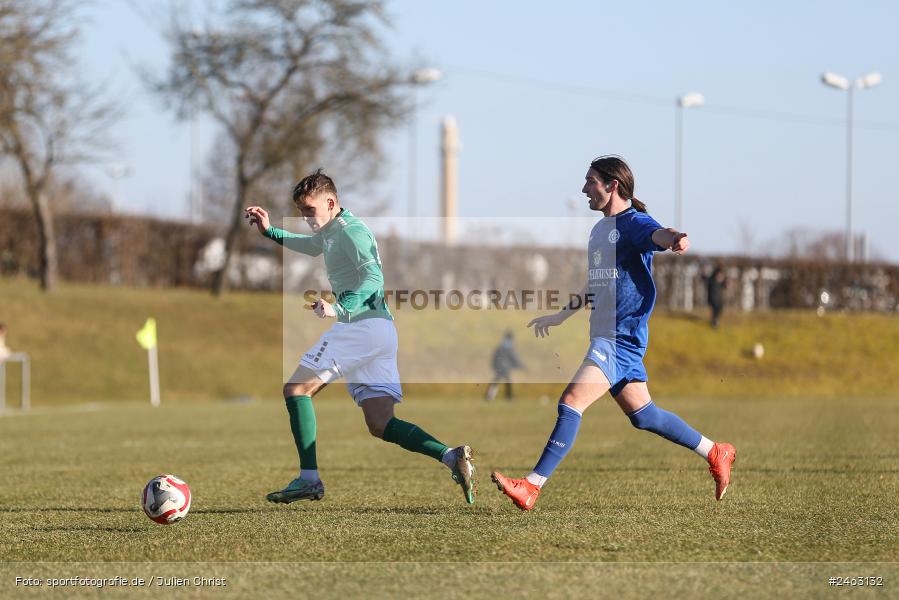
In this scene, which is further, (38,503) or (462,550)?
(38,503)

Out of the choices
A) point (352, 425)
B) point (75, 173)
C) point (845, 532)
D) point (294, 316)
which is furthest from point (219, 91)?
point (845, 532)

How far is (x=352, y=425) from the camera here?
60.9 feet

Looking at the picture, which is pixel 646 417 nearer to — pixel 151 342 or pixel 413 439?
pixel 413 439

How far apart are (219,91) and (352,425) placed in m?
23.1

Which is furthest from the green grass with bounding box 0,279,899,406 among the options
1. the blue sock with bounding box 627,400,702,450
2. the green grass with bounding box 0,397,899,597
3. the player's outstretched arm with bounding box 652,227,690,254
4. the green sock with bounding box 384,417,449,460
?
the player's outstretched arm with bounding box 652,227,690,254

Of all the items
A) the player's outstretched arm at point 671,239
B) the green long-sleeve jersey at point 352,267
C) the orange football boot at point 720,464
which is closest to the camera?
the player's outstretched arm at point 671,239

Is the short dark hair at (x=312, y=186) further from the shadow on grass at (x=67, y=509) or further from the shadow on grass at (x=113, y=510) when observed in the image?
the shadow on grass at (x=67, y=509)

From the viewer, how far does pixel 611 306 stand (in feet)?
24.1

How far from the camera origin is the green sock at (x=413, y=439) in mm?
7781

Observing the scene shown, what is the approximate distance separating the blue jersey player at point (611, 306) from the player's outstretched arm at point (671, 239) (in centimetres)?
16

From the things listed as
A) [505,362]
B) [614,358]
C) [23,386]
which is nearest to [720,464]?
[614,358]

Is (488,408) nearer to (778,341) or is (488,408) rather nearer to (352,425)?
(352,425)

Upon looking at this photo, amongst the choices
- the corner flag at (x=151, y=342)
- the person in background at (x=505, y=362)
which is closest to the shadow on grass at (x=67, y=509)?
the corner flag at (x=151, y=342)

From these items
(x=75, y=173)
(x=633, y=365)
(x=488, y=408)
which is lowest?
(x=488, y=408)
